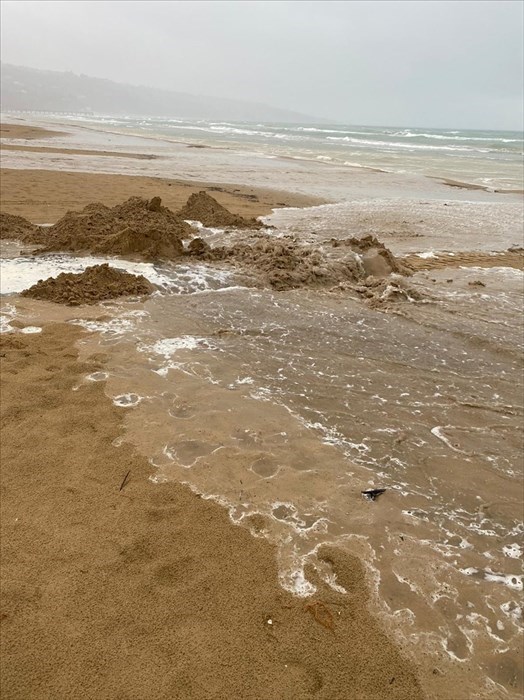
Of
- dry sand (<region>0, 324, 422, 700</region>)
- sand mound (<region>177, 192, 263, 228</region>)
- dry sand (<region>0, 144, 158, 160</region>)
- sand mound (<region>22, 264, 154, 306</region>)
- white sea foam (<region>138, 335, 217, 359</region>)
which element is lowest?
dry sand (<region>0, 324, 422, 700</region>)

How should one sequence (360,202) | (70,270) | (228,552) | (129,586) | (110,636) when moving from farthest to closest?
1. (360,202)
2. (70,270)
3. (228,552)
4. (129,586)
5. (110,636)

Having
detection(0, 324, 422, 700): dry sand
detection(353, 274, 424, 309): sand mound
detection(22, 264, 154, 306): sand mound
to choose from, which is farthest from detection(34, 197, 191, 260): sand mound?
detection(0, 324, 422, 700): dry sand

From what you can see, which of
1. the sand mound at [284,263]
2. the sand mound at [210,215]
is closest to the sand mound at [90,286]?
the sand mound at [284,263]

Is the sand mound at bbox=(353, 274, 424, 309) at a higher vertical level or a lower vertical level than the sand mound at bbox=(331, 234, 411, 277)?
lower

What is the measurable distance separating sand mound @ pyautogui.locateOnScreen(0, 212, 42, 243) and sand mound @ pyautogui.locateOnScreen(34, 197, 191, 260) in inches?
12.8

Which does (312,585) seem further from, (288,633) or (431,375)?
(431,375)

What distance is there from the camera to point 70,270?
297 inches

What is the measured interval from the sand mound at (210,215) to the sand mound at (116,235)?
176 centimetres

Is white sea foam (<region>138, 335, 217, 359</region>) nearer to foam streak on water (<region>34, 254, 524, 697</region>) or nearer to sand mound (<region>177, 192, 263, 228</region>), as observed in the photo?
foam streak on water (<region>34, 254, 524, 697</region>)

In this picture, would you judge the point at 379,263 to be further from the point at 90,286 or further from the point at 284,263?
the point at 90,286

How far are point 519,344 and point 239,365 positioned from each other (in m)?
3.62

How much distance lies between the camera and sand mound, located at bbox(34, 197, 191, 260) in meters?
8.41

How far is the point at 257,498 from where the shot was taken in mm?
3227

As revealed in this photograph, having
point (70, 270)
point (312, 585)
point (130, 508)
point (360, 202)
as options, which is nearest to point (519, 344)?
point (312, 585)
